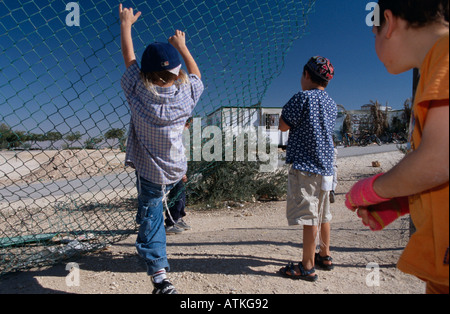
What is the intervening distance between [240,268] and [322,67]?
67.4 inches

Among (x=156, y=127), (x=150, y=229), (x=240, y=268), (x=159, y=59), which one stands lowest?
(x=240, y=268)

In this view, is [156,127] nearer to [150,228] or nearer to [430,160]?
[150,228]

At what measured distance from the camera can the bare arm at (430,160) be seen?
88cm

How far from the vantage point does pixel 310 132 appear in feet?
7.85

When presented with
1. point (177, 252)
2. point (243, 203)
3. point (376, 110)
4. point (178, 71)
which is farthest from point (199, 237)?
point (376, 110)

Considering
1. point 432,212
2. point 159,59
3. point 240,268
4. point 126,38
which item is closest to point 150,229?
point 240,268

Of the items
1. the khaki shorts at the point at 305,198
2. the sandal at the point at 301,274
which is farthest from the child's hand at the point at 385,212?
the sandal at the point at 301,274

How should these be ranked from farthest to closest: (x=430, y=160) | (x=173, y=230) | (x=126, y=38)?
(x=173, y=230)
(x=126, y=38)
(x=430, y=160)

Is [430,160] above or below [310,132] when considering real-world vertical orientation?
above

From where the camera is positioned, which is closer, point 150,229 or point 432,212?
point 432,212

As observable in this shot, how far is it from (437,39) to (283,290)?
1.81m

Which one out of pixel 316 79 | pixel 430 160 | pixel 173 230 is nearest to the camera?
pixel 430 160

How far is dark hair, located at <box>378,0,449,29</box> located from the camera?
998mm

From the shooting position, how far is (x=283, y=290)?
7.36 feet
